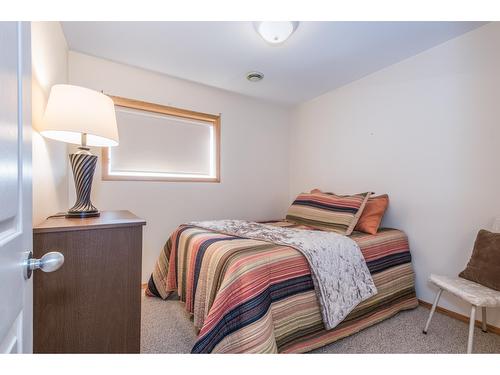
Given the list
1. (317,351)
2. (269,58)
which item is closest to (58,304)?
(317,351)

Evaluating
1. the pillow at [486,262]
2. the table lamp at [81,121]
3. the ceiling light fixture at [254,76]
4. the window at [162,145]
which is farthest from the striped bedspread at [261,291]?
the ceiling light fixture at [254,76]

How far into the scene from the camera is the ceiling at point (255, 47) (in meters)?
1.80

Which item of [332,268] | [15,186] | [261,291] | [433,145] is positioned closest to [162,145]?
[261,291]

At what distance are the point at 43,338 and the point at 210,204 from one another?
1974 mm

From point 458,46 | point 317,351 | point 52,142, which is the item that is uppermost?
point 458,46

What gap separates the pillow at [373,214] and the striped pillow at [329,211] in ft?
0.36

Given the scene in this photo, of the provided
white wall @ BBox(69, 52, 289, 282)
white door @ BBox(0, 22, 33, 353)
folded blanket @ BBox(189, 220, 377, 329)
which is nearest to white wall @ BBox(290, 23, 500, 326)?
folded blanket @ BBox(189, 220, 377, 329)

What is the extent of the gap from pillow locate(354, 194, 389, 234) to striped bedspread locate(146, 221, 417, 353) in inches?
3.5

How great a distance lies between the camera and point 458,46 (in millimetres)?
1925

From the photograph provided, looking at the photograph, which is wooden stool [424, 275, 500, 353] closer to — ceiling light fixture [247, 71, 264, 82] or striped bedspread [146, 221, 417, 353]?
striped bedspread [146, 221, 417, 353]

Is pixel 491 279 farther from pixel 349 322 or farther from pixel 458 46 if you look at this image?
pixel 458 46

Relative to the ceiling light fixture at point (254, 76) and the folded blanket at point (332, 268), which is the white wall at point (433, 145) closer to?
the folded blanket at point (332, 268)

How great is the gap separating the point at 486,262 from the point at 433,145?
38.8 inches
